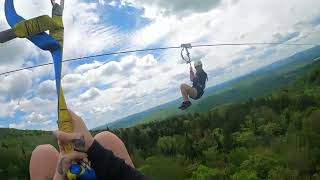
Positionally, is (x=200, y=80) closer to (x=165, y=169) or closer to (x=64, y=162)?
(x=64, y=162)

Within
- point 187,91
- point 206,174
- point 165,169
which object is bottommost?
point 206,174

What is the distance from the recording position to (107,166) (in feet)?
6.22

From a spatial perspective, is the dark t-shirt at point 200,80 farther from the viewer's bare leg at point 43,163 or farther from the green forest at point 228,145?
the green forest at point 228,145

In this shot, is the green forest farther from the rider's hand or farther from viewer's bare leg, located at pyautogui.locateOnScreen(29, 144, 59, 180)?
the rider's hand

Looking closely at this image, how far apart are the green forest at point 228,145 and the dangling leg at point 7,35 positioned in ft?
70.1

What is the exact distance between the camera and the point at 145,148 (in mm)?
40281

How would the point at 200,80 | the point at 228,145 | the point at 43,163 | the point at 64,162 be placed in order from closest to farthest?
the point at 64,162 < the point at 43,163 < the point at 200,80 < the point at 228,145

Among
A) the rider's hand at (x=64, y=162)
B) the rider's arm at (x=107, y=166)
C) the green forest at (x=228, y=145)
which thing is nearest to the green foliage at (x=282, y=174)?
the green forest at (x=228, y=145)

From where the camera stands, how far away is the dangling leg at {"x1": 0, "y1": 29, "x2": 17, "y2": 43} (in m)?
1.75

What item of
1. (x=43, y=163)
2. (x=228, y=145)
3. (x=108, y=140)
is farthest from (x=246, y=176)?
(x=43, y=163)

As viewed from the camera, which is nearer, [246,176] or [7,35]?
[7,35]

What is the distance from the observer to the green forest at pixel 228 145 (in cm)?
3026

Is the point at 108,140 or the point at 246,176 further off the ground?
the point at 108,140

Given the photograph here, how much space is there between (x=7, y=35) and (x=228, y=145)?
42.2 metres
